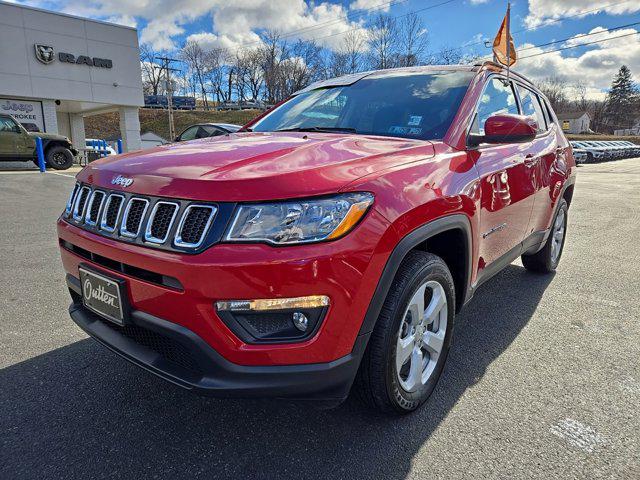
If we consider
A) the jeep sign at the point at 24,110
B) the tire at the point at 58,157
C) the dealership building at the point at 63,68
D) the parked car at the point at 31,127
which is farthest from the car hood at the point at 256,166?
the jeep sign at the point at 24,110

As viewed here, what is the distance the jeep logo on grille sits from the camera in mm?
1906

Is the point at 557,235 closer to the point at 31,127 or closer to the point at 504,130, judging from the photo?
the point at 504,130

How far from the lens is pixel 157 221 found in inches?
68.6

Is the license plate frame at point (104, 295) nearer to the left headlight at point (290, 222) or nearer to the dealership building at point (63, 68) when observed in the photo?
the left headlight at point (290, 222)

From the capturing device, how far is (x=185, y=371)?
175 centimetres

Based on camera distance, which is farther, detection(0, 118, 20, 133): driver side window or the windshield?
detection(0, 118, 20, 133): driver side window

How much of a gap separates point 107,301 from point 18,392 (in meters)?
0.98

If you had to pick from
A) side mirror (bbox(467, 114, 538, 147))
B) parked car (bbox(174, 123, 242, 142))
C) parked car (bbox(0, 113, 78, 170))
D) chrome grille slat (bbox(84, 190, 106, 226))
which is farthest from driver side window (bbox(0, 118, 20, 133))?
side mirror (bbox(467, 114, 538, 147))

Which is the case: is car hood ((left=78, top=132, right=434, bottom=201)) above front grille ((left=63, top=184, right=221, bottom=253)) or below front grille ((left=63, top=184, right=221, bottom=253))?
above

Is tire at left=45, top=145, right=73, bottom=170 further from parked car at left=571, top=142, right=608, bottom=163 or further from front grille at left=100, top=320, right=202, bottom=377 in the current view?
→ parked car at left=571, top=142, right=608, bottom=163

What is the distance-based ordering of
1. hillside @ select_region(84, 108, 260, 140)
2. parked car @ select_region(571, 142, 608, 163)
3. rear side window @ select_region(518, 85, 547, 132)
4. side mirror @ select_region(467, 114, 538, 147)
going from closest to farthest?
1. side mirror @ select_region(467, 114, 538, 147)
2. rear side window @ select_region(518, 85, 547, 132)
3. parked car @ select_region(571, 142, 608, 163)
4. hillside @ select_region(84, 108, 260, 140)

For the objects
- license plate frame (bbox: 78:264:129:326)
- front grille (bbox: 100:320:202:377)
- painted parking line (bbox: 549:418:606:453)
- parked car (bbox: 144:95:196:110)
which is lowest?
painted parking line (bbox: 549:418:606:453)

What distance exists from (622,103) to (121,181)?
113705mm

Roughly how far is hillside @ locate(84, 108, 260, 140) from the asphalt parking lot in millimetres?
58332
